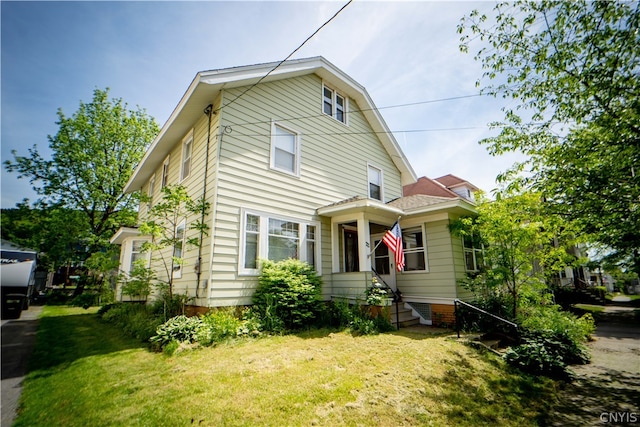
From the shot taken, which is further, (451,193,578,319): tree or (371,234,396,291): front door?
(371,234,396,291): front door

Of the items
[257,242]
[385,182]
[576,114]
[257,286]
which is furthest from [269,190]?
[576,114]

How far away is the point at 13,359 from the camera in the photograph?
227 inches

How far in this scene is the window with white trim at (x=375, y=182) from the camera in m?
12.7

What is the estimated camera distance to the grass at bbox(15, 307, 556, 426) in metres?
3.34

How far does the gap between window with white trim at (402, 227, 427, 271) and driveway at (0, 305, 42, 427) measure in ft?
32.1

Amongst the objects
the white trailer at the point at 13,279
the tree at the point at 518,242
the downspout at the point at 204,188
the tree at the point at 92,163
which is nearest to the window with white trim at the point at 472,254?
the tree at the point at 518,242

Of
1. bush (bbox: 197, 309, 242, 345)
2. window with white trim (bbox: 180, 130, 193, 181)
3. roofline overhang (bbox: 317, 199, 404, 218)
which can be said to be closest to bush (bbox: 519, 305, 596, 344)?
roofline overhang (bbox: 317, 199, 404, 218)

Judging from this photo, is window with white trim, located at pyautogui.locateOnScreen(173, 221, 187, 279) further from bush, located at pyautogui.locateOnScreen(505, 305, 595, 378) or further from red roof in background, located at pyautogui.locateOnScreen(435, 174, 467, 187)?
red roof in background, located at pyautogui.locateOnScreen(435, 174, 467, 187)

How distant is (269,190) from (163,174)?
22.2 feet

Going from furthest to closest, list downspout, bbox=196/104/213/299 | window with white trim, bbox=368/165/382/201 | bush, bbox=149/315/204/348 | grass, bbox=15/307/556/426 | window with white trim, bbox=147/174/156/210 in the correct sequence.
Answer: window with white trim, bbox=147/174/156/210 < window with white trim, bbox=368/165/382/201 < downspout, bbox=196/104/213/299 < bush, bbox=149/315/204/348 < grass, bbox=15/307/556/426

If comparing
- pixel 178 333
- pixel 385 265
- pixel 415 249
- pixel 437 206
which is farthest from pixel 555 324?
pixel 178 333

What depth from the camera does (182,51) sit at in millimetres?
6555

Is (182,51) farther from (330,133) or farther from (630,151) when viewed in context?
(630,151)

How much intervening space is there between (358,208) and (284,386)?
5.91 meters
